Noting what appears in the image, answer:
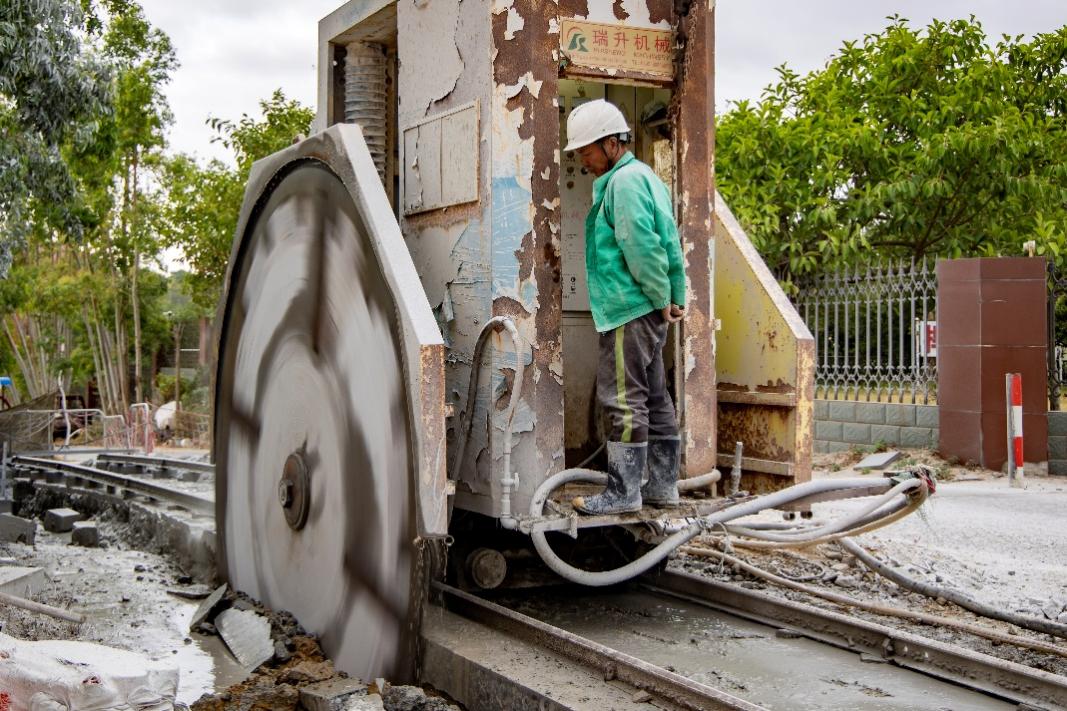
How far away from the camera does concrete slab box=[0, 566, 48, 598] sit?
22.0ft

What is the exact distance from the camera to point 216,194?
821 inches

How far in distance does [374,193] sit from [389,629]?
196cm

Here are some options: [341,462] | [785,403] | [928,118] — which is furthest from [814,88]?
[341,462]

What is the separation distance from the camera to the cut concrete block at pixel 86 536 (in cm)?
988

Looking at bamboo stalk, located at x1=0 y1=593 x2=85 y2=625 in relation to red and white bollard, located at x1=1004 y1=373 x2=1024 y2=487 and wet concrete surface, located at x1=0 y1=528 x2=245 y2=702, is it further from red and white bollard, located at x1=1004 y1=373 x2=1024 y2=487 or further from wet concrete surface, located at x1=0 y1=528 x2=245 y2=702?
red and white bollard, located at x1=1004 y1=373 x2=1024 y2=487

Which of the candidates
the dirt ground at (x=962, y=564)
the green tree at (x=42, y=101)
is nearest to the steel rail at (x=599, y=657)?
the dirt ground at (x=962, y=564)

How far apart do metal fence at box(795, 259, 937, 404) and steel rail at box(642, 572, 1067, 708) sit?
7991 millimetres

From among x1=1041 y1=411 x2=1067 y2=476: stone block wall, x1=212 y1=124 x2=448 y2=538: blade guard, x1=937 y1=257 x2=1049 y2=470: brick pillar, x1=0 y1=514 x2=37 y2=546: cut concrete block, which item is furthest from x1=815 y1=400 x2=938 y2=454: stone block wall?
x1=212 y1=124 x2=448 y2=538: blade guard

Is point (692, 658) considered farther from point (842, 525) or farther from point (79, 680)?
point (79, 680)

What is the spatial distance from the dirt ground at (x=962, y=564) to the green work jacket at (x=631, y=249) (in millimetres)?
1877

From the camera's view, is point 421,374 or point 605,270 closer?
point 421,374

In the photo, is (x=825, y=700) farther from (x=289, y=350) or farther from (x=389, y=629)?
(x=289, y=350)

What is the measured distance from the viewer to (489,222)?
5246 mm

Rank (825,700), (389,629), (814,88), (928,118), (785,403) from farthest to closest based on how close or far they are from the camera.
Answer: (814,88) → (928,118) → (785,403) → (389,629) → (825,700)
